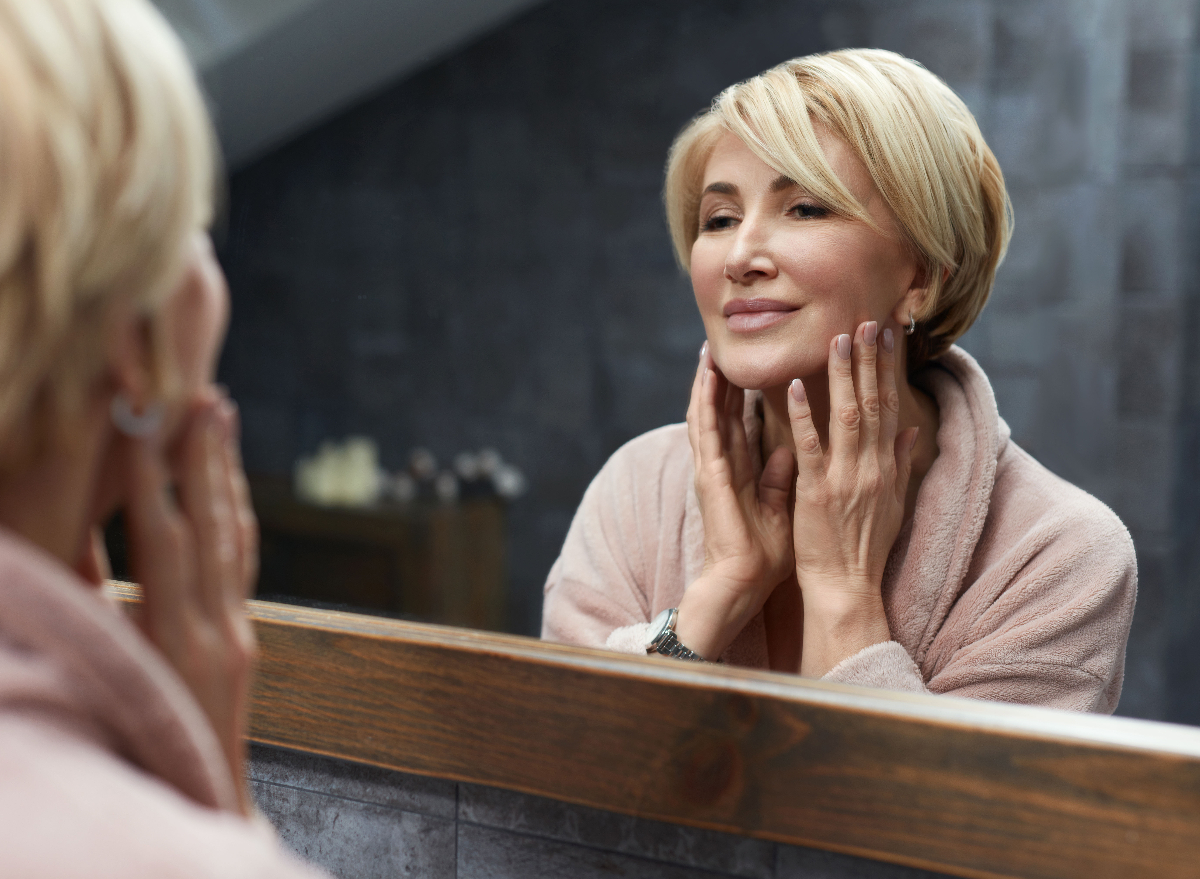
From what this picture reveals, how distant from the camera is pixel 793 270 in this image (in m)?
0.81

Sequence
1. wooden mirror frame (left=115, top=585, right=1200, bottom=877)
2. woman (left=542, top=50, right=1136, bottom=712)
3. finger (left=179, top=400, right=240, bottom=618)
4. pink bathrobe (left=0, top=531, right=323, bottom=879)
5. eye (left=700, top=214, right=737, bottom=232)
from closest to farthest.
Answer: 1. pink bathrobe (left=0, top=531, right=323, bottom=879)
2. finger (left=179, top=400, right=240, bottom=618)
3. wooden mirror frame (left=115, top=585, right=1200, bottom=877)
4. woman (left=542, top=50, right=1136, bottom=712)
5. eye (left=700, top=214, right=737, bottom=232)

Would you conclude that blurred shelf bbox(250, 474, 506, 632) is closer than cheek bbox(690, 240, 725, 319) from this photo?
No

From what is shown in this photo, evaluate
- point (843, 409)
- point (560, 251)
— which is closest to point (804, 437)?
point (843, 409)

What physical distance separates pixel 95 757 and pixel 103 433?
114 mm

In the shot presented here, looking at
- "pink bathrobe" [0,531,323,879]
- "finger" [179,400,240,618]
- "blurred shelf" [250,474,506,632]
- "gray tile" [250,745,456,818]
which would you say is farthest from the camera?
"blurred shelf" [250,474,506,632]

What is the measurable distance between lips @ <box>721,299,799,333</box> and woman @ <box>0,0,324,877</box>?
52 centimetres

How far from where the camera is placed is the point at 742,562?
84 centimetres

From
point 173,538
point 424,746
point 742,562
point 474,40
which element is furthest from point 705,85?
point 173,538

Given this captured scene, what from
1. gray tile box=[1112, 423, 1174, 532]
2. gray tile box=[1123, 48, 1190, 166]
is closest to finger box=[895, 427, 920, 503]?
gray tile box=[1112, 423, 1174, 532]

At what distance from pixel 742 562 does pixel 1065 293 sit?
110 cm

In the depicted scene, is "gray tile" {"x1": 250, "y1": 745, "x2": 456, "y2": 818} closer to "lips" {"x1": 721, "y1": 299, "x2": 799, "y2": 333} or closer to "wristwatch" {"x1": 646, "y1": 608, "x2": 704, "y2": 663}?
"wristwatch" {"x1": 646, "y1": 608, "x2": 704, "y2": 663}

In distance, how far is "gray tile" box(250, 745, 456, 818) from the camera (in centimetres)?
65

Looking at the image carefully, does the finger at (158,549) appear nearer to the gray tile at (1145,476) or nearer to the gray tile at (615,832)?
the gray tile at (615,832)

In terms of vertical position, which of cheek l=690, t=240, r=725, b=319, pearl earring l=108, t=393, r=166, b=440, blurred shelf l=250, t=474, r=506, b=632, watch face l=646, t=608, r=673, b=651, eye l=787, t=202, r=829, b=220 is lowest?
blurred shelf l=250, t=474, r=506, b=632
